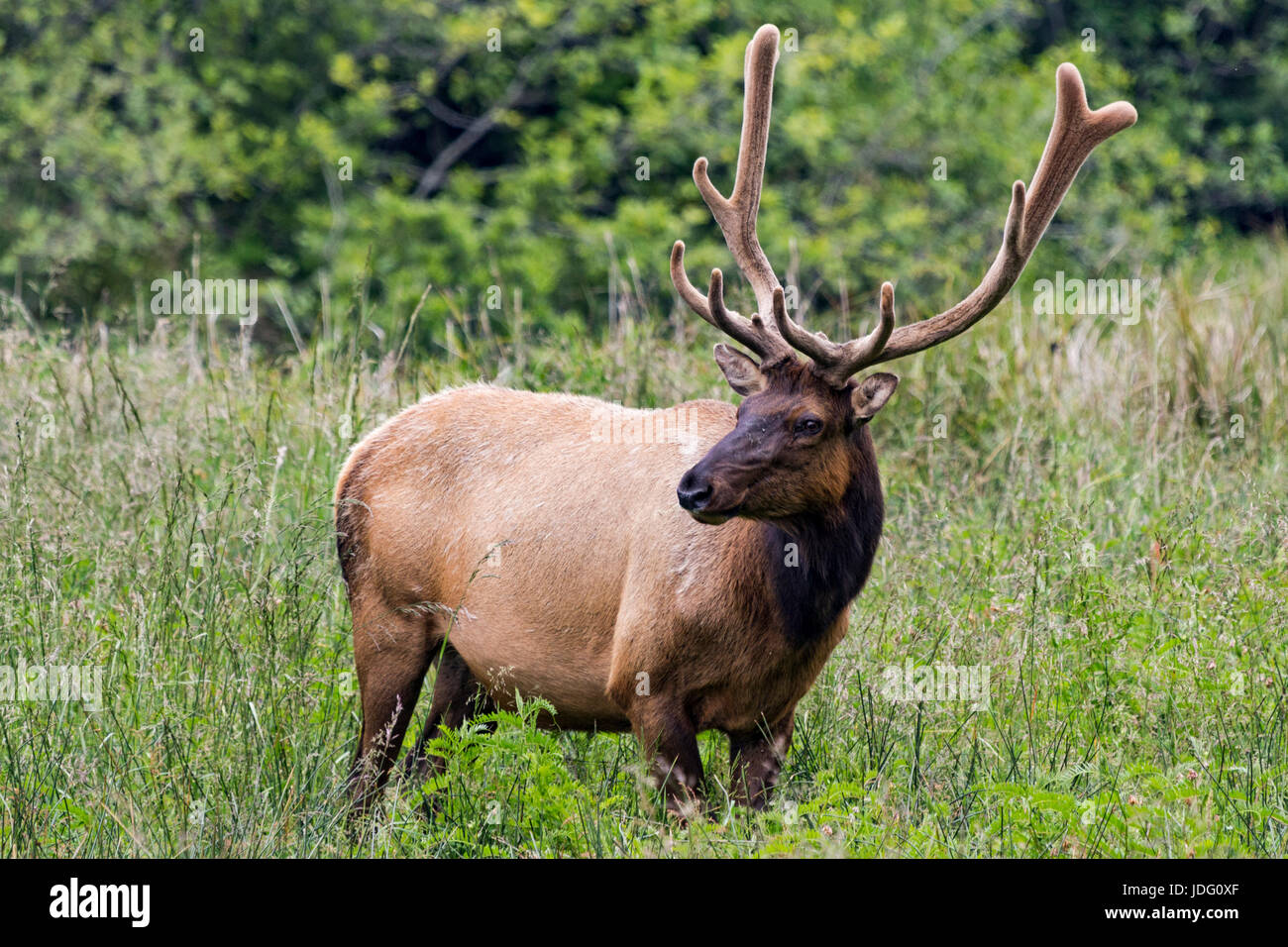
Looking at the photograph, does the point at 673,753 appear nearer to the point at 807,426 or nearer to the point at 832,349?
the point at 807,426

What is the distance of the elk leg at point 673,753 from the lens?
444cm

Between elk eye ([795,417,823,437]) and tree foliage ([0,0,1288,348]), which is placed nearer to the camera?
elk eye ([795,417,823,437])

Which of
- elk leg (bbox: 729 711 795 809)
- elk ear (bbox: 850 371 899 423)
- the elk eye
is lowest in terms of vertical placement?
elk leg (bbox: 729 711 795 809)

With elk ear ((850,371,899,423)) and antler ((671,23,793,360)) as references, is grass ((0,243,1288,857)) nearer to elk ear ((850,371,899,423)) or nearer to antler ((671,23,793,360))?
elk ear ((850,371,899,423))

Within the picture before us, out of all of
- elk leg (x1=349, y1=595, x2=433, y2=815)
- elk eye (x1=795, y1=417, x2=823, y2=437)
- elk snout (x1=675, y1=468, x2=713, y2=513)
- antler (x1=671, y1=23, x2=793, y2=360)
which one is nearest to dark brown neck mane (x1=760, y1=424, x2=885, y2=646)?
elk eye (x1=795, y1=417, x2=823, y2=437)

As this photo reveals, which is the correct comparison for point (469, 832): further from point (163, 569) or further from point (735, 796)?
point (163, 569)

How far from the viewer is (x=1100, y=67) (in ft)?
58.7

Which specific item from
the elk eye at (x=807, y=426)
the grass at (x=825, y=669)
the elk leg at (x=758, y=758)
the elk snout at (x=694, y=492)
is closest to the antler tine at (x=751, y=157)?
the elk eye at (x=807, y=426)

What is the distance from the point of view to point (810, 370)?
455cm

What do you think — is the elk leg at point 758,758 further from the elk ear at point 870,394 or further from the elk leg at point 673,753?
the elk ear at point 870,394

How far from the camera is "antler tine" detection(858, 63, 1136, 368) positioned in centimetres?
468

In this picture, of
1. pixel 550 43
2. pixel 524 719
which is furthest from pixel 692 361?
pixel 550 43

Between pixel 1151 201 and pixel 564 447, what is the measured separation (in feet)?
51.9

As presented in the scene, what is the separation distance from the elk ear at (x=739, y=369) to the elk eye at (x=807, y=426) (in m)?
0.36
